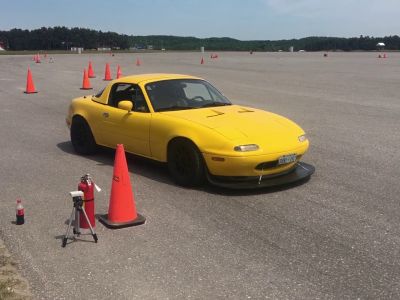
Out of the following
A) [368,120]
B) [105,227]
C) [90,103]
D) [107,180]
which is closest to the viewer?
[105,227]

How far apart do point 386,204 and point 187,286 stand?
276 centimetres

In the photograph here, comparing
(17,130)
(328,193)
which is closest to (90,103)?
(17,130)

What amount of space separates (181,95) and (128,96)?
84 cm

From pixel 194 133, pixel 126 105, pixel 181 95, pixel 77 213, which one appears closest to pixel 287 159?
pixel 194 133

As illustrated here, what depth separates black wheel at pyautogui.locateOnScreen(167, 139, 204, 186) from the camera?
600cm

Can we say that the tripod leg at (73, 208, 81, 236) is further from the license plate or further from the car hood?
the license plate

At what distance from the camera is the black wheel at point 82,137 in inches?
310

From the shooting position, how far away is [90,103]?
25.7 ft

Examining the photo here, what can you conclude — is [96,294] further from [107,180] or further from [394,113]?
[394,113]

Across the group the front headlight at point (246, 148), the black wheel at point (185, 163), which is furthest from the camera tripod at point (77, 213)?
the front headlight at point (246, 148)

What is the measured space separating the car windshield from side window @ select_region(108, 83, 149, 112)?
134mm

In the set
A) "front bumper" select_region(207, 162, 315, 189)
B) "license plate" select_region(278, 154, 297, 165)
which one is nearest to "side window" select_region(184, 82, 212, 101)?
"front bumper" select_region(207, 162, 315, 189)

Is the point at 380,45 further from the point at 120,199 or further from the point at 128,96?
the point at 120,199

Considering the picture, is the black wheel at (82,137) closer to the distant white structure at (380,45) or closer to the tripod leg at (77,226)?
the tripod leg at (77,226)
